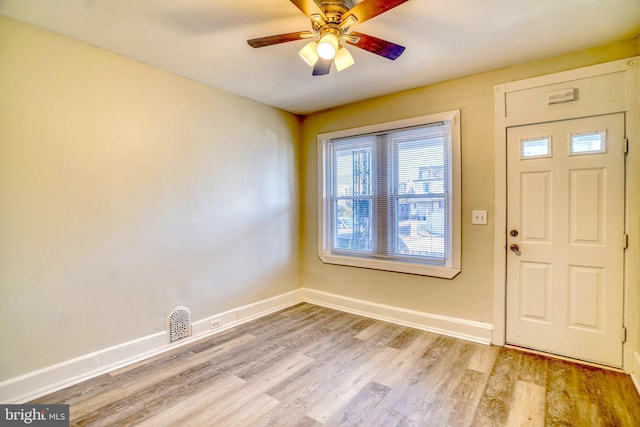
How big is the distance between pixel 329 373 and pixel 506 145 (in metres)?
2.46

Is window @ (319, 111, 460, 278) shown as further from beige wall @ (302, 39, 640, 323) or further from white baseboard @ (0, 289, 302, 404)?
white baseboard @ (0, 289, 302, 404)

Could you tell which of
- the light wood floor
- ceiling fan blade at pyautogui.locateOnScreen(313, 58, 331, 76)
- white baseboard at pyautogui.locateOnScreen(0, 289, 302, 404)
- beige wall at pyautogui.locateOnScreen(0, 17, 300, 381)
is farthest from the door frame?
white baseboard at pyautogui.locateOnScreen(0, 289, 302, 404)

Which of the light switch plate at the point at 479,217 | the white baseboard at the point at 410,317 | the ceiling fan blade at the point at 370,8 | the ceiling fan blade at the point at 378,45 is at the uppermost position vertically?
the ceiling fan blade at the point at 370,8

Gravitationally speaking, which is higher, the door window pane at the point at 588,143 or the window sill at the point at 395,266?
the door window pane at the point at 588,143

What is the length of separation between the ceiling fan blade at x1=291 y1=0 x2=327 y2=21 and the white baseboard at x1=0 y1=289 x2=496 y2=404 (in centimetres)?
275

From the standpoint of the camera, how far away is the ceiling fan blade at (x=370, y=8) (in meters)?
1.49

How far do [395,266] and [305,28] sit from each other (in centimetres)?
243

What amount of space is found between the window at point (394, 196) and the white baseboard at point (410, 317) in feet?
1.45

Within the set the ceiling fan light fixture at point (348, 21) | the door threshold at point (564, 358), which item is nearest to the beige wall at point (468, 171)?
the door threshold at point (564, 358)

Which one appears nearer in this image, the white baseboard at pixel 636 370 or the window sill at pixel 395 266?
the white baseboard at pixel 636 370

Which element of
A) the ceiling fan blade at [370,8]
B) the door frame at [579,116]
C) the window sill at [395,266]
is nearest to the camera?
the ceiling fan blade at [370,8]

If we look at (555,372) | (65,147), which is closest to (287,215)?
(65,147)

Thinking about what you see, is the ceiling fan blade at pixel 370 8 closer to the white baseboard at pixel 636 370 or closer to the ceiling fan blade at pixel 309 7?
the ceiling fan blade at pixel 309 7

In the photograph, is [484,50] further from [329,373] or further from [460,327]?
[329,373]
